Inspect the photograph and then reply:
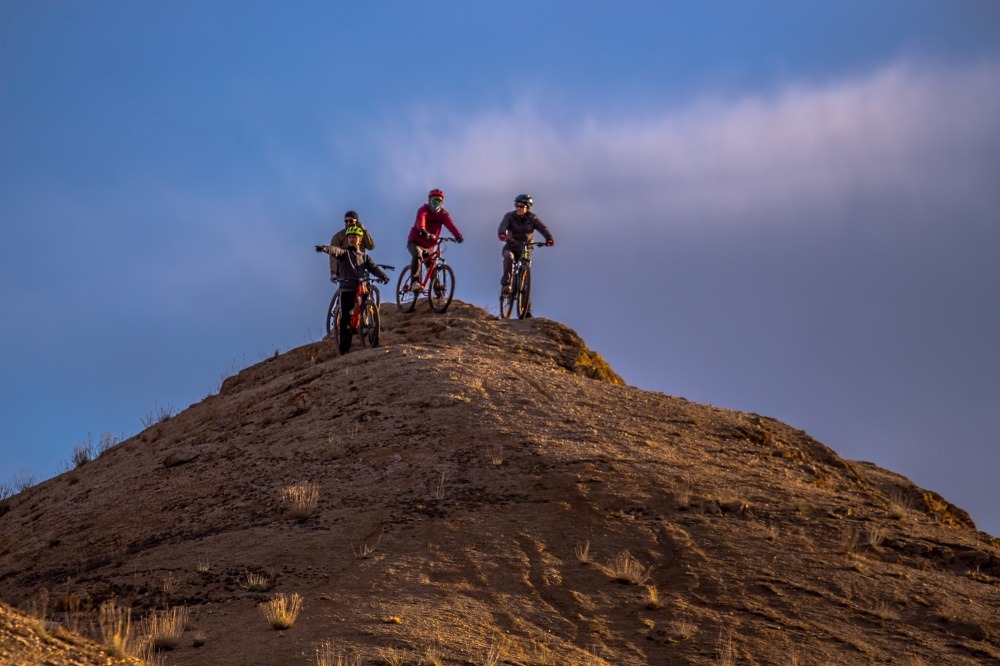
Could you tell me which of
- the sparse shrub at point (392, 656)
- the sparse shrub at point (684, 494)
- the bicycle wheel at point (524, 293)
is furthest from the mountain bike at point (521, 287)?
the sparse shrub at point (392, 656)

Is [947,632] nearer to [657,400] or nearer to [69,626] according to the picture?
[657,400]

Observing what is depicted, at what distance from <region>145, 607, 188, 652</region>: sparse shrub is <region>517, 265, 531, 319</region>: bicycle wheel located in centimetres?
1264

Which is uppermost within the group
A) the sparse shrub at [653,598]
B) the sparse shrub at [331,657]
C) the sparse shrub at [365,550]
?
the sparse shrub at [365,550]

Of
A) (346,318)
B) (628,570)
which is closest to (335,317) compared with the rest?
(346,318)

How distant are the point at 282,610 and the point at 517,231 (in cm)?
1337

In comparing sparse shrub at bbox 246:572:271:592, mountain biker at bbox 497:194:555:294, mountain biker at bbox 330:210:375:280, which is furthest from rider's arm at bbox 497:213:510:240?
sparse shrub at bbox 246:572:271:592

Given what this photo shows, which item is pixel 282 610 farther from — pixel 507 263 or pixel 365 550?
pixel 507 263

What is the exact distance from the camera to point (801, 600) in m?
12.7

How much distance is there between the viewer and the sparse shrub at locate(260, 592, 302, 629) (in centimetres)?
1101

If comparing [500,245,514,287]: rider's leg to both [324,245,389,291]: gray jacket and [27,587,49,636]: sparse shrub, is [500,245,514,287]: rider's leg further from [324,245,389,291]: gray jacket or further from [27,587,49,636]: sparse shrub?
[27,587,49,636]: sparse shrub

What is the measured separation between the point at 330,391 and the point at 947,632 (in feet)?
31.4

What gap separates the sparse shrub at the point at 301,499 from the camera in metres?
14.2

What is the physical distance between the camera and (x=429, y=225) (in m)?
23.8

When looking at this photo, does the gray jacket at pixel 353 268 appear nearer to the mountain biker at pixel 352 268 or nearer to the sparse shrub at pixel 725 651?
the mountain biker at pixel 352 268
